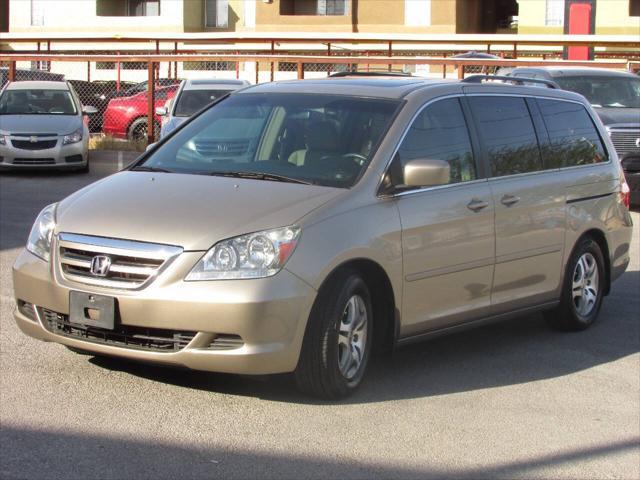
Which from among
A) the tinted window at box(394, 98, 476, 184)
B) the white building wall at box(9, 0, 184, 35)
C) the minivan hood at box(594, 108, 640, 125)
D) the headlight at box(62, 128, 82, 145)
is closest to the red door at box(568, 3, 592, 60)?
the minivan hood at box(594, 108, 640, 125)

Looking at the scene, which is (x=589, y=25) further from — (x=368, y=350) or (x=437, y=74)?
(x=368, y=350)

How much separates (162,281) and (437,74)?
1223 inches

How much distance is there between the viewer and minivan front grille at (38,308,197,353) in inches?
225

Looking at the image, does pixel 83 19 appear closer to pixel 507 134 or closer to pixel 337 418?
pixel 507 134

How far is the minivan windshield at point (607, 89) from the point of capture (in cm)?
1673

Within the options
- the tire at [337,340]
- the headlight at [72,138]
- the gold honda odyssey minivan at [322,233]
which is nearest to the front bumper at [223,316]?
the gold honda odyssey minivan at [322,233]

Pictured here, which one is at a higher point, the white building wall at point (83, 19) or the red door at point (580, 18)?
the white building wall at point (83, 19)

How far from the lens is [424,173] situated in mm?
6379

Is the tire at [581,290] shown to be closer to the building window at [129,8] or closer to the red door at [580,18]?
the red door at [580,18]

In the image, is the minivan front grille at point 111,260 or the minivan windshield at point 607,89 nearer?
the minivan front grille at point 111,260

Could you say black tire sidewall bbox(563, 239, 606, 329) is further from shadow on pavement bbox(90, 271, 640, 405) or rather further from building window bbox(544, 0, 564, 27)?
building window bbox(544, 0, 564, 27)

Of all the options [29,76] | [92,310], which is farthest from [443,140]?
[29,76]

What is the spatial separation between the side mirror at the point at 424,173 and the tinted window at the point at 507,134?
0.93m

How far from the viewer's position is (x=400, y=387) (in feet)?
21.5
